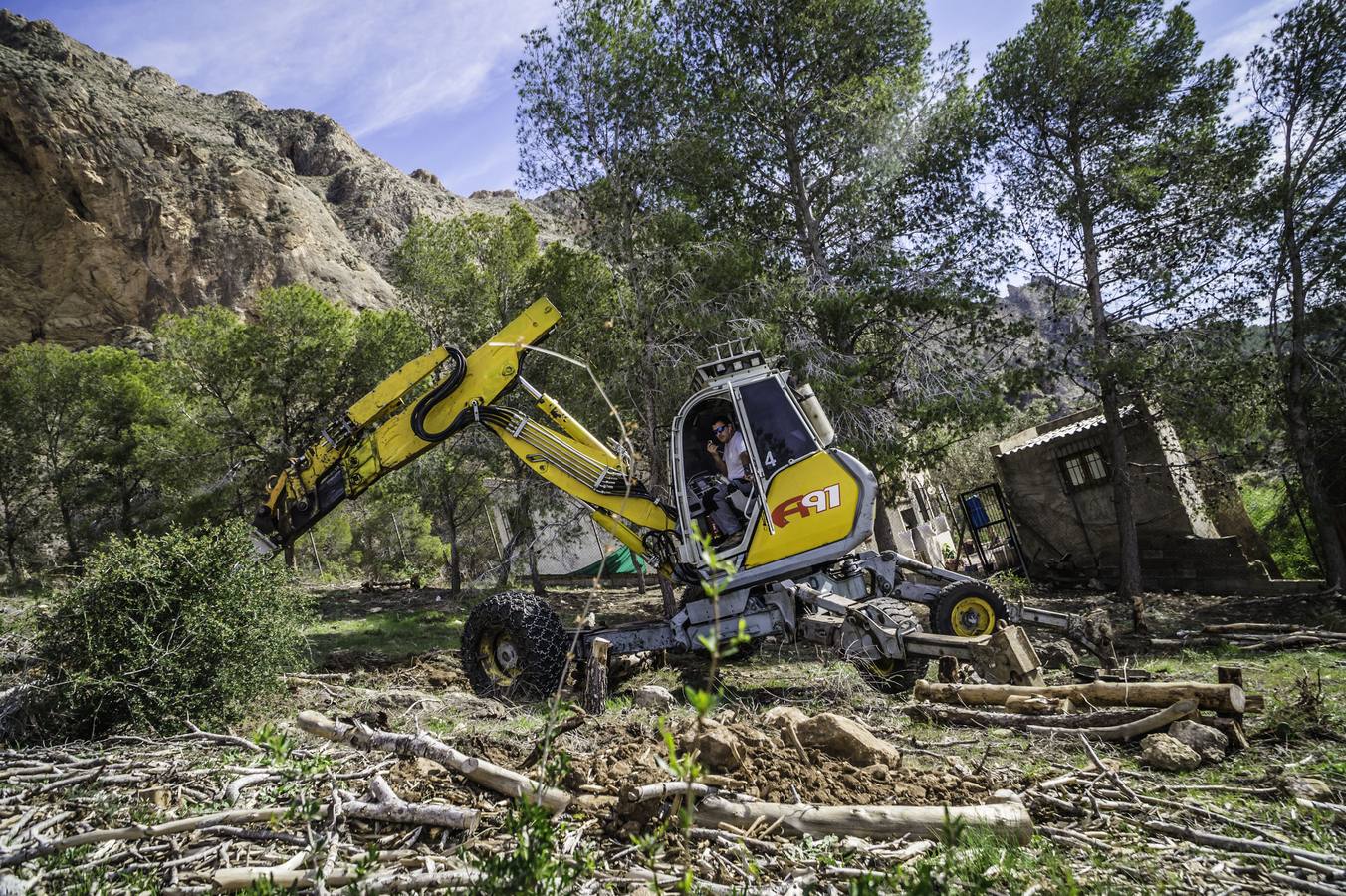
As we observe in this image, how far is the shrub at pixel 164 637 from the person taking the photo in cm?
503

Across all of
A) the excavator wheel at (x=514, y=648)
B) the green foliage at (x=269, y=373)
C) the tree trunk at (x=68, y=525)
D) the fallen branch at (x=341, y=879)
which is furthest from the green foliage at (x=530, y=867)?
the tree trunk at (x=68, y=525)

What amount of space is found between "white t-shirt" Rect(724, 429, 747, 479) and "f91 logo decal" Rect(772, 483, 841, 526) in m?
0.50

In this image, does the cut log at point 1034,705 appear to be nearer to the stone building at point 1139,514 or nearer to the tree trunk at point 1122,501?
the tree trunk at point 1122,501

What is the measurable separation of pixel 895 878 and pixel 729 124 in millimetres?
13787

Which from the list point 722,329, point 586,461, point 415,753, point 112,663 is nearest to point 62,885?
point 415,753

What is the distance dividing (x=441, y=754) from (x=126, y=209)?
199ft

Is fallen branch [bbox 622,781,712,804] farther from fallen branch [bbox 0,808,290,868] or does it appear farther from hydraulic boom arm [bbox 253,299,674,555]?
hydraulic boom arm [bbox 253,299,674,555]

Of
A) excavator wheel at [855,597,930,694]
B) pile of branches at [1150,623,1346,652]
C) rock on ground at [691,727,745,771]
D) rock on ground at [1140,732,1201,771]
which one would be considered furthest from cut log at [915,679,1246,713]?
pile of branches at [1150,623,1346,652]

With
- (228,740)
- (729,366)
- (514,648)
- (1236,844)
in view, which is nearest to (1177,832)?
(1236,844)

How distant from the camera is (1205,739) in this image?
4082 millimetres

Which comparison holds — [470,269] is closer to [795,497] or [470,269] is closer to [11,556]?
[795,497]

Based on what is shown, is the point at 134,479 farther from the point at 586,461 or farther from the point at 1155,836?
the point at 1155,836

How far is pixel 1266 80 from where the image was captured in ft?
41.0

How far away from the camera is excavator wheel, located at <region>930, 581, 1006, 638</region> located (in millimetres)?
6910
